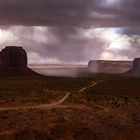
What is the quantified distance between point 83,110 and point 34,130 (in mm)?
17177

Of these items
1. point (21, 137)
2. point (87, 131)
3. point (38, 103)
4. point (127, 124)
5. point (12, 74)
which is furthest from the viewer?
point (12, 74)

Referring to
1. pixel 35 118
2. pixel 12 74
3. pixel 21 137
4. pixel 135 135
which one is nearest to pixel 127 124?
pixel 135 135

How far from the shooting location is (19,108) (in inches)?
2864

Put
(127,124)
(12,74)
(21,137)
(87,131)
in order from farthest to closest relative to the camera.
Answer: (12,74)
(127,124)
(87,131)
(21,137)

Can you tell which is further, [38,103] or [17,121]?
[38,103]

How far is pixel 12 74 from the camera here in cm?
18275

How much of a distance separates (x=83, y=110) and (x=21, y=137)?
20.6 m

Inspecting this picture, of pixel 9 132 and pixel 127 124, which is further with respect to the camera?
pixel 127 124

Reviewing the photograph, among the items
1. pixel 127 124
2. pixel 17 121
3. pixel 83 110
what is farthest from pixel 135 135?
pixel 17 121

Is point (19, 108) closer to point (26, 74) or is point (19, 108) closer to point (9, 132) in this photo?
point (9, 132)

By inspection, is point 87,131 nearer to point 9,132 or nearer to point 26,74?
point 9,132

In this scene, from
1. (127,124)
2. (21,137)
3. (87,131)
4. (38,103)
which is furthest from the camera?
(38,103)

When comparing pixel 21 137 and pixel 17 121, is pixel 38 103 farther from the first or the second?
pixel 21 137

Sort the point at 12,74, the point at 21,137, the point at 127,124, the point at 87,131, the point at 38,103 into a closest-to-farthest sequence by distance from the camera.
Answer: the point at 21,137 → the point at 87,131 → the point at 127,124 → the point at 38,103 → the point at 12,74
